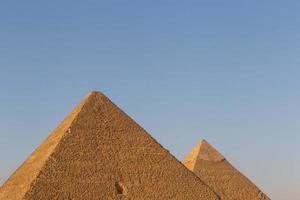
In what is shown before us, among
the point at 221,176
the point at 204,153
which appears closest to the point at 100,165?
the point at 221,176

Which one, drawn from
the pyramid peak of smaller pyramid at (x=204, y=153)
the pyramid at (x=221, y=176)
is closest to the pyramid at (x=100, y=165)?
the pyramid at (x=221, y=176)

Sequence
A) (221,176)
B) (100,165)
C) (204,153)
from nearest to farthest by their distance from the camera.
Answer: (100,165), (221,176), (204,153)

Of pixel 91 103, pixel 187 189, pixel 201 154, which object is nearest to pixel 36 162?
pixel 91 103

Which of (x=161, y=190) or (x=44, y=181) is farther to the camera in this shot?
(x=161, y=190)

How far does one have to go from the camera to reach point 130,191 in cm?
3372

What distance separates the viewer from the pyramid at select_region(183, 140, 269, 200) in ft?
164

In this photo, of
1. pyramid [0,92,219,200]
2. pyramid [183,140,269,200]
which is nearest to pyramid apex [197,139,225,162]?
pyramid [183,140,269,200]

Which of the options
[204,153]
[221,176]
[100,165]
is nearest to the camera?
[100,165]

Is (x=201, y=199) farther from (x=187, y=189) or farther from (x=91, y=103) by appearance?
(x=91, y=103)

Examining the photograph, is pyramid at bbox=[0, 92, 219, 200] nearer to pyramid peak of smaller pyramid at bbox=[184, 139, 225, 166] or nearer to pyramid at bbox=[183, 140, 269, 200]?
pyramid at bbox=[183, 140, 269, 200]

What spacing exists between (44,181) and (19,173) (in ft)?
10.4

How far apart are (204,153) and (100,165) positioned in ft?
64.5

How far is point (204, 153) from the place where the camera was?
171 ft

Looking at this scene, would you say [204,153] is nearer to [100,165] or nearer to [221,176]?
[221,176]
